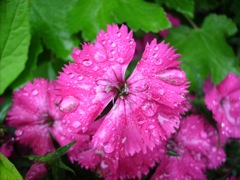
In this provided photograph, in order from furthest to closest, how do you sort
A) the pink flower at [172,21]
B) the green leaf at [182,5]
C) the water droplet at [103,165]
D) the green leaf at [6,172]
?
the pink flower at [172,21]
the green leaf at [182,5]
the water droplet at [103,165]
the green leaf at [6,172]

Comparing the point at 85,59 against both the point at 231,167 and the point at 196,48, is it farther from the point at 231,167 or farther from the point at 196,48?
the point at 196,48

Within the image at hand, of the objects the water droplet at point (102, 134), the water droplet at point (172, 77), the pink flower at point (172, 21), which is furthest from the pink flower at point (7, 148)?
the pink flower at point (172, 21)

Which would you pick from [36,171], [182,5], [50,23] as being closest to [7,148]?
[36,171]

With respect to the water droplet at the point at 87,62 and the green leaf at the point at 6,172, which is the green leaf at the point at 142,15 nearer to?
the water droplet at the point at 87,62

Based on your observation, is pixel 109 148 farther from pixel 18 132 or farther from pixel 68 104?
pixel 18 132

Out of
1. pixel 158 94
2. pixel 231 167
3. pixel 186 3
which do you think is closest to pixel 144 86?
pixel 158 94

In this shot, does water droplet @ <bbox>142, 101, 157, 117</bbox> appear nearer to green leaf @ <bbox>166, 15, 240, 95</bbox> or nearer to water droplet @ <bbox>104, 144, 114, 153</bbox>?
water droplet @ <bbox>104, 144, 114, 153</bbox>
